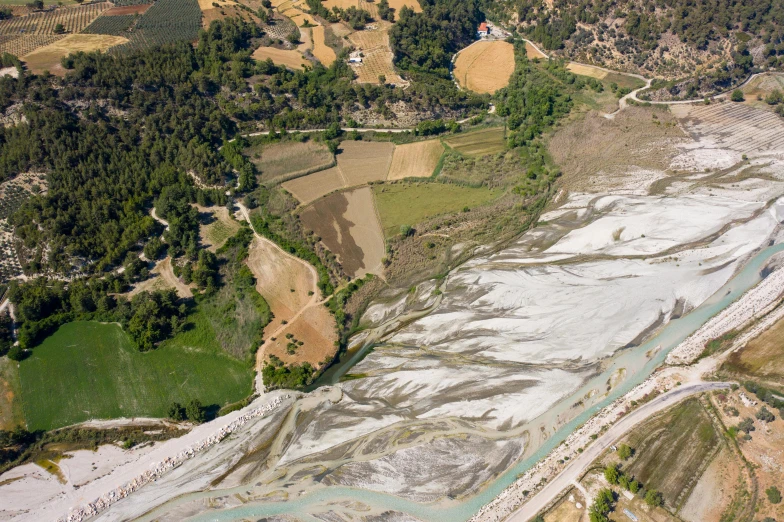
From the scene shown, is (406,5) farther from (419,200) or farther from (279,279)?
(279,279)

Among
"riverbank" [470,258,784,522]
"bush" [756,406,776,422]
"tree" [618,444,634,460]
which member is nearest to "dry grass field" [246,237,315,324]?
"riverbank" [470,258,784,522]

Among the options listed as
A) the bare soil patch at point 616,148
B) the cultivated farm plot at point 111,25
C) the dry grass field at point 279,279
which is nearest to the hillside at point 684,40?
the bare soil patch at point 616,148

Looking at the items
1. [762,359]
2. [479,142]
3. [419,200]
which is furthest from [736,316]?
[479,142]

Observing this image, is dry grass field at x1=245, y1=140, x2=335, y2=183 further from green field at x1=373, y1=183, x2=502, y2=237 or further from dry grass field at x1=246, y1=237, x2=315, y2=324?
dry grass field at x1=246, y1=237, x2=315, y2=324

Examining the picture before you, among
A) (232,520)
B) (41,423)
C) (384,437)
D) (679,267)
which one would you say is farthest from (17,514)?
(679,267)

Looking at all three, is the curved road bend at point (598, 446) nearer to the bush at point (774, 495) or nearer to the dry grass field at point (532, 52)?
the bush at point (774, 495)

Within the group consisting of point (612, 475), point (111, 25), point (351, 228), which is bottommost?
point (612, 475)
